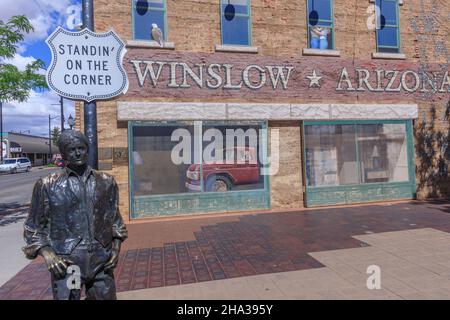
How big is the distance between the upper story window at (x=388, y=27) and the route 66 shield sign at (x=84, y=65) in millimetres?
10074

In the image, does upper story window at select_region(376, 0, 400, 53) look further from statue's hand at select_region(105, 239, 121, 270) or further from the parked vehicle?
statue's hand at select_region(105, 239, 121, 270)

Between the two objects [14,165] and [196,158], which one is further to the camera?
[14,165]

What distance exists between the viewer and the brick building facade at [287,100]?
31.3 feet

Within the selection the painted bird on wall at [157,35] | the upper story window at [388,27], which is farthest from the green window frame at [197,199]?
the upper story window at [388,27]

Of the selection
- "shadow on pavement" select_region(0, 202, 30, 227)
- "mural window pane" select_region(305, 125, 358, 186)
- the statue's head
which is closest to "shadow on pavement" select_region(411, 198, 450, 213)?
"mural window pane" select_region(305, 125, 358, 186)

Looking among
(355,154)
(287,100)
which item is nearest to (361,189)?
(355,154)

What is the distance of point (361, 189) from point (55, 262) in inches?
410

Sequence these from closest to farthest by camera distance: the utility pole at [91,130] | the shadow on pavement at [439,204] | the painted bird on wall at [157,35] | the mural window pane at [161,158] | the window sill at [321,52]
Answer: the utility pole at [91,130] → the painted bird on wall at [157,35] → the mural window pane at [161,158] → the shadow on pavement at [439,204] → the window sill at [321,52]

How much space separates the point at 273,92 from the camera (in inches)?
409

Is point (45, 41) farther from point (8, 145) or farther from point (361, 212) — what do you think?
point (8, 145)

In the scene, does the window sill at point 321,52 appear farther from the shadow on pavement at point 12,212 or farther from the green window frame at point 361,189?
the shadow on pavement at point 12,212

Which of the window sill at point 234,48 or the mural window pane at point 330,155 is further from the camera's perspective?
the mural window pane at point 330,155

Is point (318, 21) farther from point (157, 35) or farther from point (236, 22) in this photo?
point (157, 35)

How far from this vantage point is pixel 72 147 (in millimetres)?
2527
